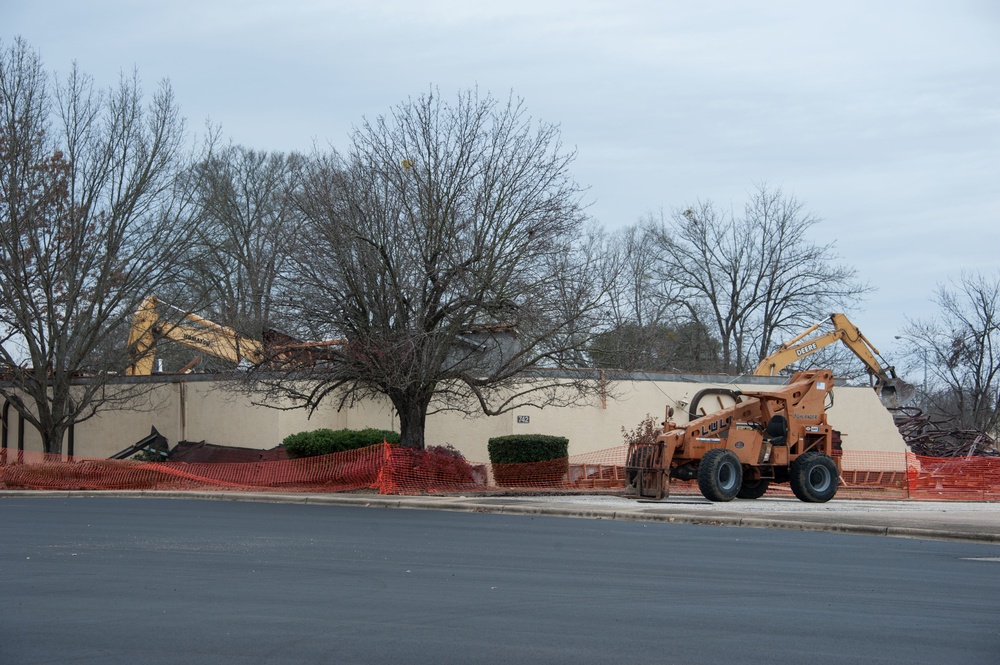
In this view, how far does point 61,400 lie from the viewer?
32.6 m

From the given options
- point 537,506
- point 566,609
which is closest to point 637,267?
point 537,506

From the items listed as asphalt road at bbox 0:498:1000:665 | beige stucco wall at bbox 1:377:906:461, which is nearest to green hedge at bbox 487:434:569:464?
beige stucco wall at bbox 1:377:906:461

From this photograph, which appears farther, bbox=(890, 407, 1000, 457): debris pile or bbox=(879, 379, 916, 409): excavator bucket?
bbox=(890, 407, 1000, 457): debris pile

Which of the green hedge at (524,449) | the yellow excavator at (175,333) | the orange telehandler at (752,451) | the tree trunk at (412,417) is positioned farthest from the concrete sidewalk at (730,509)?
the yellow excavator at (175,333)

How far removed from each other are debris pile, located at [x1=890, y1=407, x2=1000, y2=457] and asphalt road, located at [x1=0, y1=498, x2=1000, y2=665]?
83.2 ft

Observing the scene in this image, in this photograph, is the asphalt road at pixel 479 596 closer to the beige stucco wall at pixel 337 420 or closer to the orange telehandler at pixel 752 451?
the orange telehandler at pixel 752 451

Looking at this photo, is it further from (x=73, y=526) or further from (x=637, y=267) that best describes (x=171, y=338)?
(x=637, y=267)

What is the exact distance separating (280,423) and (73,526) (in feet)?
52.0

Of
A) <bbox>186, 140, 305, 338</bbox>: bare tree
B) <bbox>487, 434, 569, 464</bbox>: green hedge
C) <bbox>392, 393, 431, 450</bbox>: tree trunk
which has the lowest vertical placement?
<bbox>487, 434, 569, 464</bbox>: green hedge

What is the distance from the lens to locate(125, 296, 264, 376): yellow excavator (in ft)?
113

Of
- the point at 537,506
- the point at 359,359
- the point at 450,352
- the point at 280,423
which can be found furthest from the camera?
the point at 280,423

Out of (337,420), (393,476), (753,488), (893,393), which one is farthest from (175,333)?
(893,393)

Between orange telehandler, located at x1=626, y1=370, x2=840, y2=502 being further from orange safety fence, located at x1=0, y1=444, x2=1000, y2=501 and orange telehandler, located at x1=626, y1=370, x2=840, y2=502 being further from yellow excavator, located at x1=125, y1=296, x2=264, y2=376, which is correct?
yellow excavator, located at x1=125, y1=296, x2=264, y2=376

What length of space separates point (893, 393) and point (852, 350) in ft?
6.72
